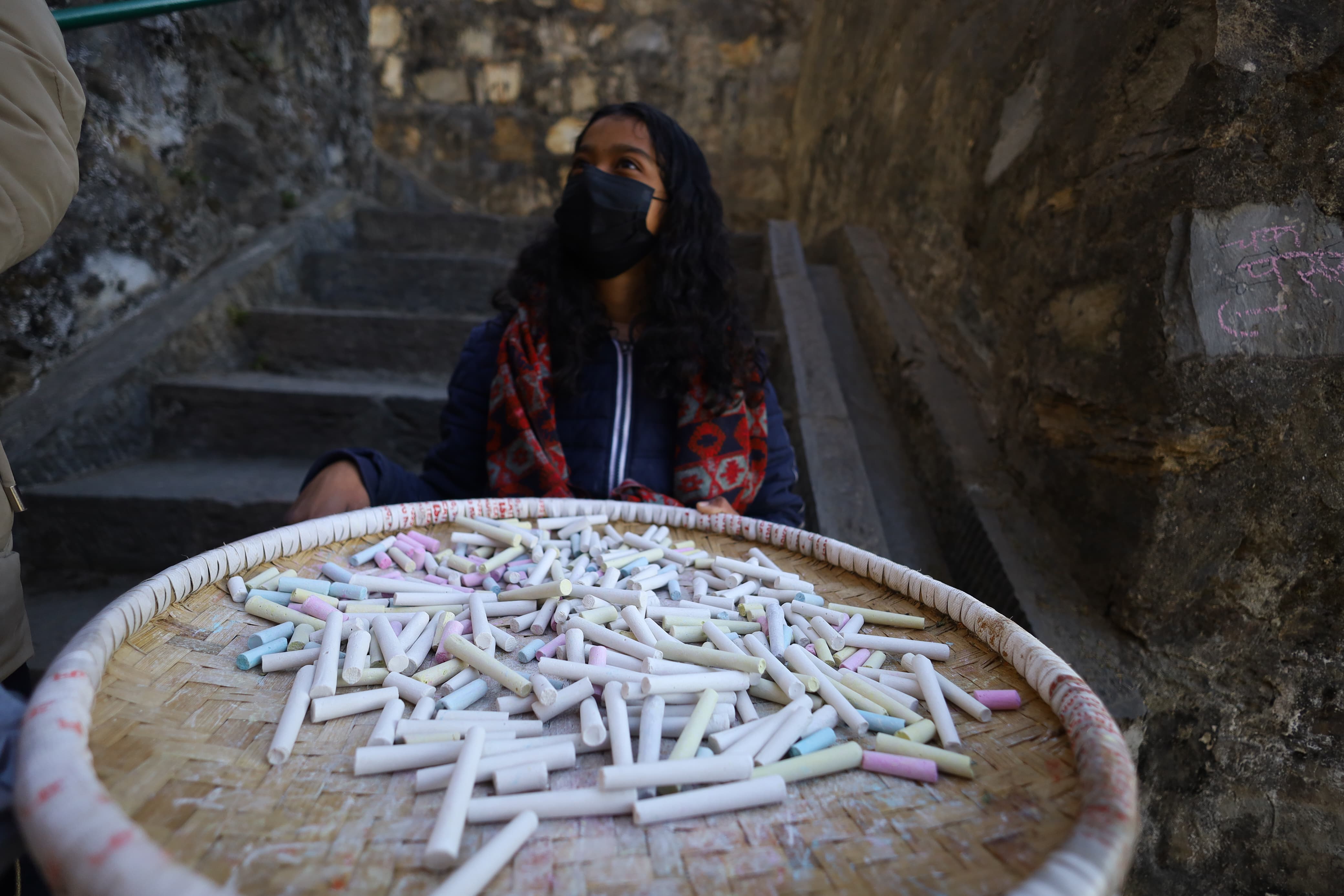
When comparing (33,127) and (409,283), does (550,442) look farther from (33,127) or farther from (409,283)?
(409,283)

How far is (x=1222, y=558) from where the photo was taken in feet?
3.86

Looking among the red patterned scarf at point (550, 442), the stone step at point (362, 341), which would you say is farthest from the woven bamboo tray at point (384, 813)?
the stone step at point (362, 341)

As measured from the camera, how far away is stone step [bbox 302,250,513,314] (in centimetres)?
301

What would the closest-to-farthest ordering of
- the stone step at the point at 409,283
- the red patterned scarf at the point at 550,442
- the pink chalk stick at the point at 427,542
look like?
the pink chalk stick at the point at 427,542 → the red patterned scarf at the point at 550,442 → the stone step at the point at 409,283

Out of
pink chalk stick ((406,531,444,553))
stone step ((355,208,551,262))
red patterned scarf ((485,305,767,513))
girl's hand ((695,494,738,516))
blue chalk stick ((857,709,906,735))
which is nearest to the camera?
blue chalk stick ((857,709,906,735))

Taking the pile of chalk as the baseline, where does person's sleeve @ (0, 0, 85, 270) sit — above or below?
above

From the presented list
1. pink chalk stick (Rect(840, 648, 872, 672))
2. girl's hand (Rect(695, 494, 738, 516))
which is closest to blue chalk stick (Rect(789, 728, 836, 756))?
pink chalk stick (Rect(840, 648, 872, 672))

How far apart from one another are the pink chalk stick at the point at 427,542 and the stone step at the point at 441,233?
8.57 ft

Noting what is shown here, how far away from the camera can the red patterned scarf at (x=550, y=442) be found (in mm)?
1451

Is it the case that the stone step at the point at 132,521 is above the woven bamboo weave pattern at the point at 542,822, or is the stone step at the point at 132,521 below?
below

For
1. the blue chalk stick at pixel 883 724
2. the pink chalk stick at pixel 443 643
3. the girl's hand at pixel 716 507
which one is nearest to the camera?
the blue chalk stick at pixel 883 724

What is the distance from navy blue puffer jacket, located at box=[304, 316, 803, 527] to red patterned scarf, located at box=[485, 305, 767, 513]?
0.12ft

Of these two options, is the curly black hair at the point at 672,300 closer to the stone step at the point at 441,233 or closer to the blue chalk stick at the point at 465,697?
the blue chalk stick at the point at 465,697

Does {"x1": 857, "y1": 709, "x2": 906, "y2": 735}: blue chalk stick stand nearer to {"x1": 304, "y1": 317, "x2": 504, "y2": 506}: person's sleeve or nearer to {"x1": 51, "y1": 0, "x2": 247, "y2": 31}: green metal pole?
{"x1": 304, "y1": 317, "x2": 504, "y2": 506}: person's sleeve
